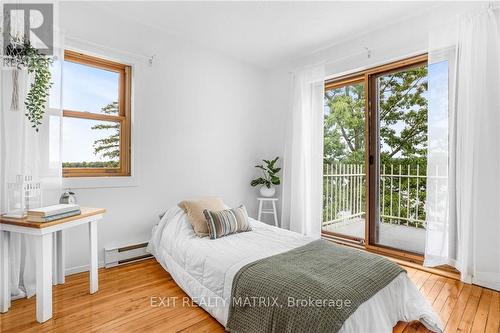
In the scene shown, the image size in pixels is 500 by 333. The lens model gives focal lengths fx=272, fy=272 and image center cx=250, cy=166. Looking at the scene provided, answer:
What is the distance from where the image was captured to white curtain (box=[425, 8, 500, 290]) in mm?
2279

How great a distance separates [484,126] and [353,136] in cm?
137

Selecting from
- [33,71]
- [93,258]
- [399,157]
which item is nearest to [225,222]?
[93,258]

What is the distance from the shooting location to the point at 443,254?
2.53m

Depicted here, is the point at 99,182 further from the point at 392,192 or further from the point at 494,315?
the point at 494,315

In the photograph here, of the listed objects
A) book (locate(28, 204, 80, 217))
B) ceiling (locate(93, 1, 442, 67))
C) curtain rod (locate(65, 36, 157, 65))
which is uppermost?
ceiling (locate(93, 1, 442, 67))

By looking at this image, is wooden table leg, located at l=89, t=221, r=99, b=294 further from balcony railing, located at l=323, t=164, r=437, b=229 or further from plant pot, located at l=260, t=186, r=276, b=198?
balcony railing, located at l=323, t=164, r=437, b=229

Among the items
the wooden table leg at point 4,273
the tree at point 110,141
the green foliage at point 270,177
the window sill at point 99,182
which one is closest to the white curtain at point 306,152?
the green foliage at point 270,177

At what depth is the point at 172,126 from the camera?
325cm

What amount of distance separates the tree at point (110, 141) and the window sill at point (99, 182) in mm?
264

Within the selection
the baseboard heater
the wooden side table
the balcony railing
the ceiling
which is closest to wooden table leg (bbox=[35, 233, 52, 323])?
the wooden side table

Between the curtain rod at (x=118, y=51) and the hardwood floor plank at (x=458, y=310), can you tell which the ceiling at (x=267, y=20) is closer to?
the curtain rod at (x=118, y=51)

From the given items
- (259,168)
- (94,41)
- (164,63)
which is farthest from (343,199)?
(94,41)

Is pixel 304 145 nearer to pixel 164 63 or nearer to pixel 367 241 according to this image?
pixel 367 241

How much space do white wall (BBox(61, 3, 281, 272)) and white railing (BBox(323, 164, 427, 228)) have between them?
→ 1.13m
